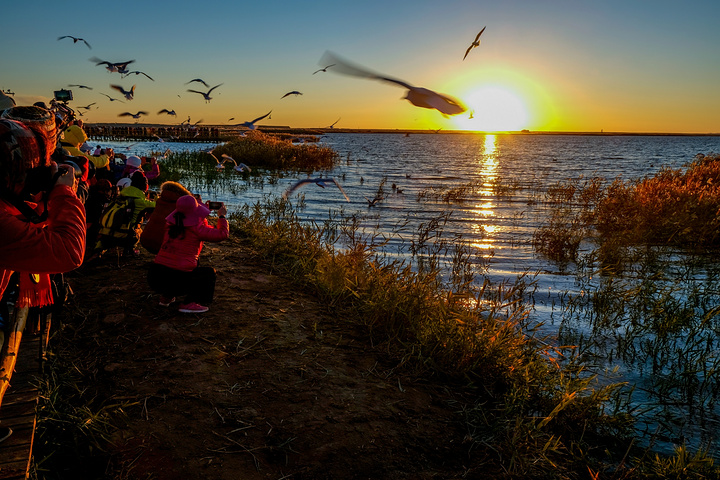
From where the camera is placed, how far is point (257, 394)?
3523mm

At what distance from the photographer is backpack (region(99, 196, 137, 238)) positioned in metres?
6.07

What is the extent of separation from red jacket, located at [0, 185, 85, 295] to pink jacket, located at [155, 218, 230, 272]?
234 cm

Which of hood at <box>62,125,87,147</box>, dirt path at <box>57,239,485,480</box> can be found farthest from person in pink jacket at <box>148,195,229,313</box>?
hood at <box>62,125,87,147</box>

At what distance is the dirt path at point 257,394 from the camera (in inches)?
113

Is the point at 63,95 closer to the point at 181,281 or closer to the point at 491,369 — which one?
the point at 181,281

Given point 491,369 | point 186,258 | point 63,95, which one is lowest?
point 491,369

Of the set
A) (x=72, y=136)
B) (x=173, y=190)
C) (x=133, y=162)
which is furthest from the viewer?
(x=133, y=162)

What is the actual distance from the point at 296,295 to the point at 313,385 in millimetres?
2077

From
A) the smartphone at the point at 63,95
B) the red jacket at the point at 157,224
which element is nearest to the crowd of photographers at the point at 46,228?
the red jacket at the point at 157,224

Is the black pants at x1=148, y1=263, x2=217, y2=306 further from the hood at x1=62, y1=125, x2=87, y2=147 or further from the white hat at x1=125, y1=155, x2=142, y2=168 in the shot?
the white hat at x1=125, y1=155, x2=142, y2=168

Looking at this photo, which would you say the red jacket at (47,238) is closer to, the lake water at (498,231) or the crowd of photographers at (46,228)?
the crowd of photographers at (46,228)

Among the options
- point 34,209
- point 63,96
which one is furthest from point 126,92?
point 34,209

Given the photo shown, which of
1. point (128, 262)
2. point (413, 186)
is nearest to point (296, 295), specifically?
point (128, 262)

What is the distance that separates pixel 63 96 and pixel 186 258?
4.78m
